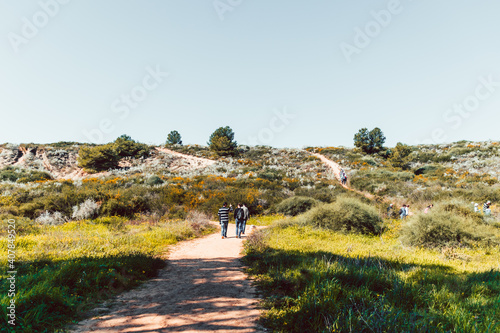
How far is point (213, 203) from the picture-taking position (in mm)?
18453

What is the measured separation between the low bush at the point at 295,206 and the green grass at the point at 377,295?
9025 mm

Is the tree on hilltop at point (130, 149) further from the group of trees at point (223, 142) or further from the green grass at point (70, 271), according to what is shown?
the green grass at point (70, 271)

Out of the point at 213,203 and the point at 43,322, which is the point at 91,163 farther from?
the point at 43,322

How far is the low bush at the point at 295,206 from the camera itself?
57.1 feet

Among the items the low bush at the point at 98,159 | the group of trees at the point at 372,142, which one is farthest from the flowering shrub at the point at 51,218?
the group of trees at the point at 372,142

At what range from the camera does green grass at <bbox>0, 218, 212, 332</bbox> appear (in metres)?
3.90

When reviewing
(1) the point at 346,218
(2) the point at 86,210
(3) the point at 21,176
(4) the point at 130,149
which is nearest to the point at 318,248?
(1) the point at 346,218

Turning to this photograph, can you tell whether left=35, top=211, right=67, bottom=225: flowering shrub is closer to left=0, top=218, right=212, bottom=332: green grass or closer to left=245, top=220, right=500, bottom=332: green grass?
left=0, top=218, right=212, bottom=332: green grass

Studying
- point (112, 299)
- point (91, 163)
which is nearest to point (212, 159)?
point (91, 163)

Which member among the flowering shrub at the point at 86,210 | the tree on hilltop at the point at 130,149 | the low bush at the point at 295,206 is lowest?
the flowering shrub at the point at 86,210

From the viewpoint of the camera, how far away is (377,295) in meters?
4.57

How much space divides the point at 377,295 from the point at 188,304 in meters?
3.49

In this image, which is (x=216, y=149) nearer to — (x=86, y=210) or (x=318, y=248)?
(x=86, y=210)

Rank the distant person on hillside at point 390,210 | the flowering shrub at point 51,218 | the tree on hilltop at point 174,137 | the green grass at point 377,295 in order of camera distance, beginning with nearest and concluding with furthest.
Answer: the green grass at point 377,295, the flowering shrub at point 51,218, the distant person on hillside at point 390,210, the tree on hilltop at point 174,137
